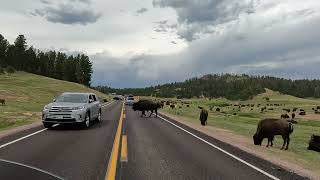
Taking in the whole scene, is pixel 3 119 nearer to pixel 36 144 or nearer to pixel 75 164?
pixel 36 144

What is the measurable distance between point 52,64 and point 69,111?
18049 centimetres

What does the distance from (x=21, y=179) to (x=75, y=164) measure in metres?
5.71

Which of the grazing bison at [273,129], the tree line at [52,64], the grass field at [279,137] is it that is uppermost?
the tree line at [52,64]

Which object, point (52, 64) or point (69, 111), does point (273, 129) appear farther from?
point (52, 64)

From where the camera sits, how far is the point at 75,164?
11.5 metres

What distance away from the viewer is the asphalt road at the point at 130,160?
10000mm

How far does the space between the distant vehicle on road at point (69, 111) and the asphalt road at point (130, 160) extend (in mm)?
3736

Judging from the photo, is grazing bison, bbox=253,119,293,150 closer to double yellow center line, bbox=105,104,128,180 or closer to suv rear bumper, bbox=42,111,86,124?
double yellow center line, bbox=105,104,128,180

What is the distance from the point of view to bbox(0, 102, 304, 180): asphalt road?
32.8 ft

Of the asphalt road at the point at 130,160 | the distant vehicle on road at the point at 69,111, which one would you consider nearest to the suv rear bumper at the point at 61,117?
the distant vehicle on road at the point at 69,111

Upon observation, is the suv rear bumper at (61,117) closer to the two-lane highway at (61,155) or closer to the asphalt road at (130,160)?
the two-lane highway at (61,155)

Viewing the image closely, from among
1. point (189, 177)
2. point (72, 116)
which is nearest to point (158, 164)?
point (189, 177)

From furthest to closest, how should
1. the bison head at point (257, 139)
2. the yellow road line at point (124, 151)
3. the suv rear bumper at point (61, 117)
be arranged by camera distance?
1. the suv rear bumper at point (61, 117)
2. the bison head at point (257, 139)
3. the yellow road line at point (124, 151)

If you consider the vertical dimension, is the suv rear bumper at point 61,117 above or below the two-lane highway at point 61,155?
above
